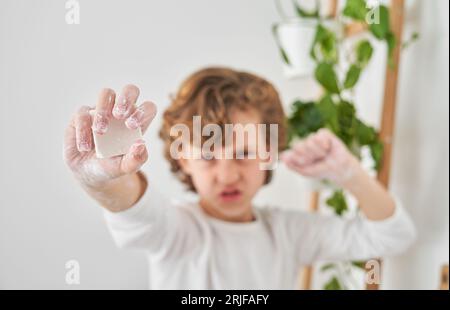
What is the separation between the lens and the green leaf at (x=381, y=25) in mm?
852

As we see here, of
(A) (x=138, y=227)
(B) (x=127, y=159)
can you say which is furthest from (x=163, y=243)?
(B) (x=127, y=159)

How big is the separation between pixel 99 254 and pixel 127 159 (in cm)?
24

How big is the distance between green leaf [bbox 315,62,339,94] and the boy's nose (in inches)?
9.4

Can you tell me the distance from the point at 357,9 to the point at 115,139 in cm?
52

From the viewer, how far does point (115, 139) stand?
48 cm

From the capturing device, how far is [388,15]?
86 cm

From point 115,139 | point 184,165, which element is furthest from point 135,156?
point 184,165

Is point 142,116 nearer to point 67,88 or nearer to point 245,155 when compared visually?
point 67,88

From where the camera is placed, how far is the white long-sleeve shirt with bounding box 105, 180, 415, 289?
2.75ft

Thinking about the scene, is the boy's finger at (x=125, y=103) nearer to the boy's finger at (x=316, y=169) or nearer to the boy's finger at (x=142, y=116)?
the boy's finger at (x=142, y=116)

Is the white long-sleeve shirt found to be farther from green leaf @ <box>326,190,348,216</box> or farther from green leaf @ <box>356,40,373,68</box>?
green leaf @ <box>356,40,373,68</box>

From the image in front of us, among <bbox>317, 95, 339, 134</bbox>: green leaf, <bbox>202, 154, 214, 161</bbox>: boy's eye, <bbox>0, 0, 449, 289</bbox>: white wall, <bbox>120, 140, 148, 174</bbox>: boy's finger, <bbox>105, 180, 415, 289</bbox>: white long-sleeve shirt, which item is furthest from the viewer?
<bbox>317, 95, 339, 134</bbox>: green leaf

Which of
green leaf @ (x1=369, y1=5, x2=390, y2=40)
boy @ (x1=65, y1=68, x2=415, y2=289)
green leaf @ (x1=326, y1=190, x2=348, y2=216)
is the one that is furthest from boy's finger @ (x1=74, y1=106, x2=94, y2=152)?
green leaf @ (x1=326, y1=190, x2=348, y2=216)

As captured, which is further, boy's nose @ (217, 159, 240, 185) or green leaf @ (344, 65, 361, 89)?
green leaf @ (344, 65, 361, 89)
